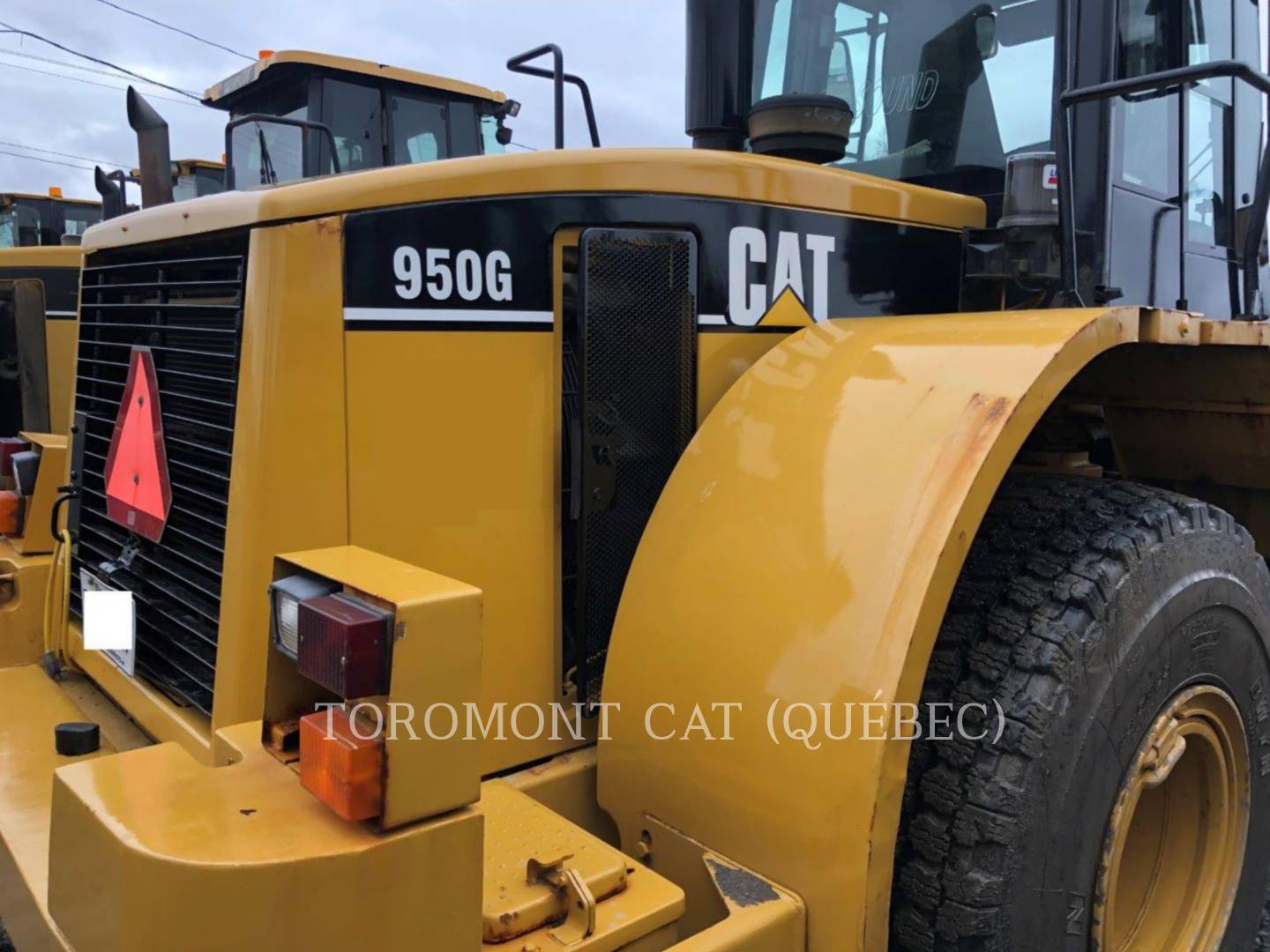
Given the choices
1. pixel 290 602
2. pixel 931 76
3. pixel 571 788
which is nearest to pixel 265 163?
pixel 931 76

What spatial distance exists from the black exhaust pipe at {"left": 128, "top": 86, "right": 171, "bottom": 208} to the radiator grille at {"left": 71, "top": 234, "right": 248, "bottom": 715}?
18.3 inches

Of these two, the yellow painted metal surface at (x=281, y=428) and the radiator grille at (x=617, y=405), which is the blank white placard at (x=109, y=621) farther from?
the radiator grille at (x=617, y=405)

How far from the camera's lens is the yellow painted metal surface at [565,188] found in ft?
6.52

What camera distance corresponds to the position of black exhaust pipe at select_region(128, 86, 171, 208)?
3049 mm

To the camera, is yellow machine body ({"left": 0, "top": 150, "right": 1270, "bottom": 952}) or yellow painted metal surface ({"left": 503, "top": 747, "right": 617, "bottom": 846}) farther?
yellow painted metal surface ({"left": 503, "top": 747, "right": 617, "bottom": 846})

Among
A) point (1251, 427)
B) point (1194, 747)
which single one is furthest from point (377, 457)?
point (1251, 427)

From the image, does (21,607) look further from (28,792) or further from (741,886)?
(741,886)

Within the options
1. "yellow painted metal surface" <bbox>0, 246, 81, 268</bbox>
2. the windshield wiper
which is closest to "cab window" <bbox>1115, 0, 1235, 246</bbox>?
the windshield wiper

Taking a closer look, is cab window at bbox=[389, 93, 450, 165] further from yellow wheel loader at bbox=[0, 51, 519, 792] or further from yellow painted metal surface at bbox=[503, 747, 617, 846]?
yellow painted metal surface at bbox=[503, 747, 617, 846]

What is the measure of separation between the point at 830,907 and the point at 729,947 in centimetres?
19

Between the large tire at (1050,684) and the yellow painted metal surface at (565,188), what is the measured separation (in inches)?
31.3

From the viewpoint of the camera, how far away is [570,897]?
67.6 inches

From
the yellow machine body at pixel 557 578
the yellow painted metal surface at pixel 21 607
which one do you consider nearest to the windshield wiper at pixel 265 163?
the yellow painted metal surface at pixel 21 607

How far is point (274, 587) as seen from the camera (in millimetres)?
1650
